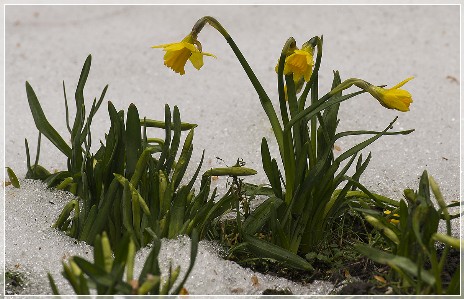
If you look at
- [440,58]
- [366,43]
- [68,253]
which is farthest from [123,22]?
[68,253]

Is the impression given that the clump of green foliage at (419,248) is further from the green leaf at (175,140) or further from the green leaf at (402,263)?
the green leaf at (175,140)

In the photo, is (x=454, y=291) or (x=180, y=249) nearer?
(x=454, y=291)

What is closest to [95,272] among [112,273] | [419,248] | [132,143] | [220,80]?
[112,273]

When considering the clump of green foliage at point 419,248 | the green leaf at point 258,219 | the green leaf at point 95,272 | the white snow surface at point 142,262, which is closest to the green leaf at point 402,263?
the clump of green foliage at point 419,248

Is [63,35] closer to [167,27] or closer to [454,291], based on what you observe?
[167,27]

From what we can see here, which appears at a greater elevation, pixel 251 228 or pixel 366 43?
pixel 366 43

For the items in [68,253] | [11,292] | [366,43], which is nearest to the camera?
[11,292]

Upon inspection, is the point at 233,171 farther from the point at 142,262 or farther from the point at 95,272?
the point at 95,272
